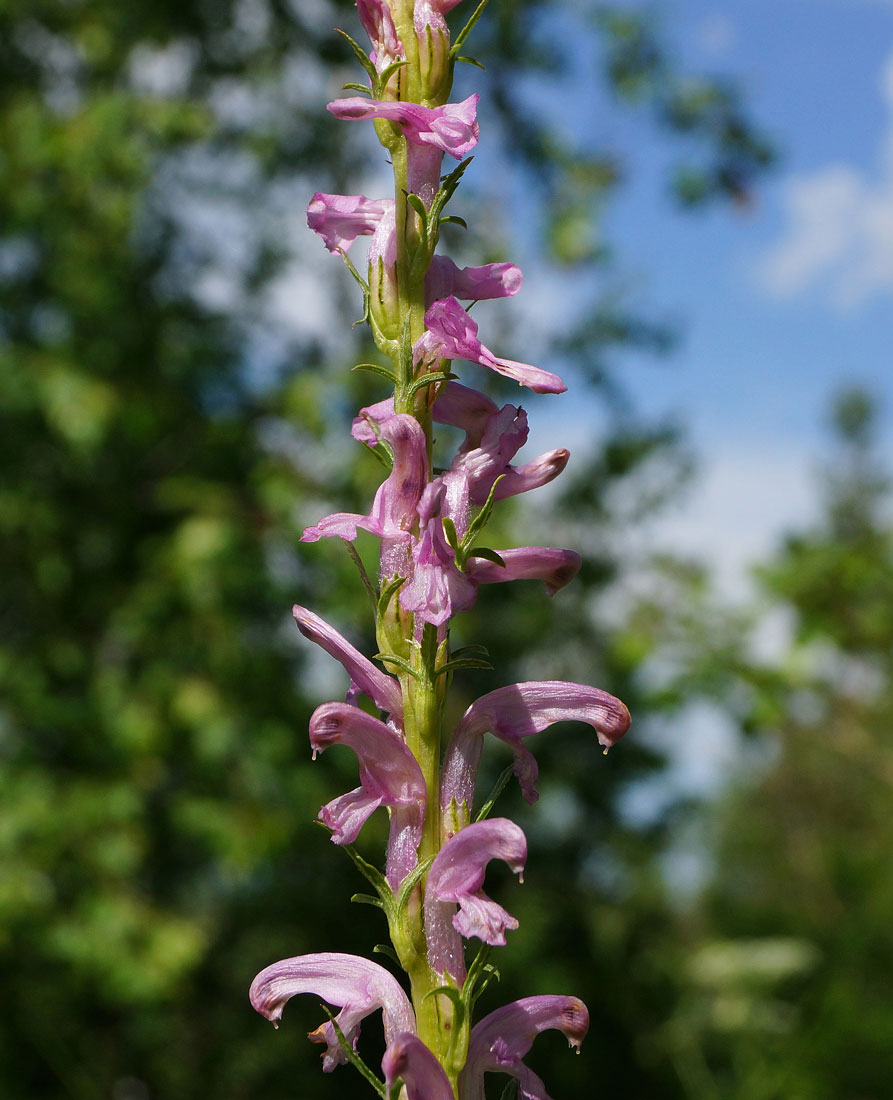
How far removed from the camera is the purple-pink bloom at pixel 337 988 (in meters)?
1.32

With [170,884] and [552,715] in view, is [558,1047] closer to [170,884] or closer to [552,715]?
[170,884]

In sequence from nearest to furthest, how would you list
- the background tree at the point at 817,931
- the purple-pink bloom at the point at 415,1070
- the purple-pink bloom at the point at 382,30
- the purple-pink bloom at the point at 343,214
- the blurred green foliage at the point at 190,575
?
the purple-pink bloom at the point at 415,1070
the purple-pink bloom at the point at 382,30
the purple-pink bloom at the point at 343,214
the background tree at the point at 817,931
the blurred green foliage at the point at 190,575

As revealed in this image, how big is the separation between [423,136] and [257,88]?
21.2 feet

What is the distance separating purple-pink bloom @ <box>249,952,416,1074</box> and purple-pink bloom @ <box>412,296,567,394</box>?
0.79 metres

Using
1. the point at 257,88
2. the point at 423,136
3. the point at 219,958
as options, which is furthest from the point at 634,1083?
the point at 423,136

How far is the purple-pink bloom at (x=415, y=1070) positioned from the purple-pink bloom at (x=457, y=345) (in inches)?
31.4

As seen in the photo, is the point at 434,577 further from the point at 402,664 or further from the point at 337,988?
the point at 337,988

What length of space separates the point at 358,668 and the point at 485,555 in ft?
0.72

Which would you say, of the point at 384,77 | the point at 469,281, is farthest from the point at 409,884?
the point at 384,77

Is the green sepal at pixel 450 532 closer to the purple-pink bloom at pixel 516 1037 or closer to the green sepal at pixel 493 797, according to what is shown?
the green sepal at pixel 493 797

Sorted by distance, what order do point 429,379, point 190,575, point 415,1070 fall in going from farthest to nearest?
1. point 190,575
2. point 429,379
3. point 415,1070

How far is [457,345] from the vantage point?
4.25 ft

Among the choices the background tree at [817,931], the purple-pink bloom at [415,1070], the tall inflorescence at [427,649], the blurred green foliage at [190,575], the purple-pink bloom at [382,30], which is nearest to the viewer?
the purple-pink bloom at [415,1070]


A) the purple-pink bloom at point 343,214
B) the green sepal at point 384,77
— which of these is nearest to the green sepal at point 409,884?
the purple-pink bloom at point 343,214
